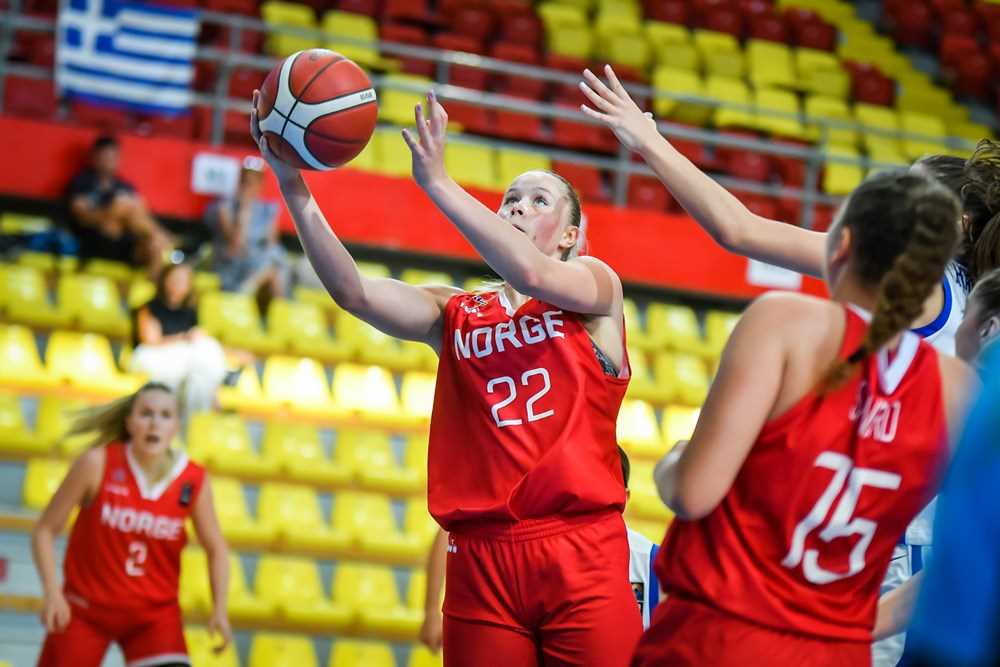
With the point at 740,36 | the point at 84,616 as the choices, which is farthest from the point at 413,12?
the point at 84,616

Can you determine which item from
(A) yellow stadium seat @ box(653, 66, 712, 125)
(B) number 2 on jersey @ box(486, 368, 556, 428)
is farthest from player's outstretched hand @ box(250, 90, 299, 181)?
(A) yellow stadium seat @ box(653, 66, 712, 125)

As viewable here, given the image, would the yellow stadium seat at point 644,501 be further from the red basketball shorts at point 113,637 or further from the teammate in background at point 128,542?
the red basketball shorts at point 113,637

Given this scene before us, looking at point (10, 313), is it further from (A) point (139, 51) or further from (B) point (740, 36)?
(B) point (740, 36)

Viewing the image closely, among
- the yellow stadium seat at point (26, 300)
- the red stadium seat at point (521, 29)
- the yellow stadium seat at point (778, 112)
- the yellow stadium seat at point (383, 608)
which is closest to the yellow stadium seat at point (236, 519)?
the yellow stadium seat at point (383, 608)

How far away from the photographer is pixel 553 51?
13.0 meters

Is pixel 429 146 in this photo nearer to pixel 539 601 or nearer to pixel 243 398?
pixel 539 601

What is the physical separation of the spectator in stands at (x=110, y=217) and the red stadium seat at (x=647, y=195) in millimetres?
4647

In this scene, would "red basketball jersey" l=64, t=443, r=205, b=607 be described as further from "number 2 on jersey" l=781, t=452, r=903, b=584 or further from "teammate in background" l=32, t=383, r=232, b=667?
"number 2 on jersey" l=781, t=452, r=903, b=584

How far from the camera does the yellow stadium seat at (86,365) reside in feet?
26.5

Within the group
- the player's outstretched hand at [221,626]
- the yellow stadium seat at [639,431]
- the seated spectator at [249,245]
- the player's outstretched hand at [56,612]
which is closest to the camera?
the player's outstretched hand at [56,612]

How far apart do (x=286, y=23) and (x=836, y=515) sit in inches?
398

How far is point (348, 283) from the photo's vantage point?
11.2 ft

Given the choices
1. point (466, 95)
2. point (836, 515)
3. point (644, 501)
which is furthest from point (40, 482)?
point (836, 515)

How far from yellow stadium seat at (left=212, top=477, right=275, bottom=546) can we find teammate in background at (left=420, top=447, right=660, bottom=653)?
8.40 feet
